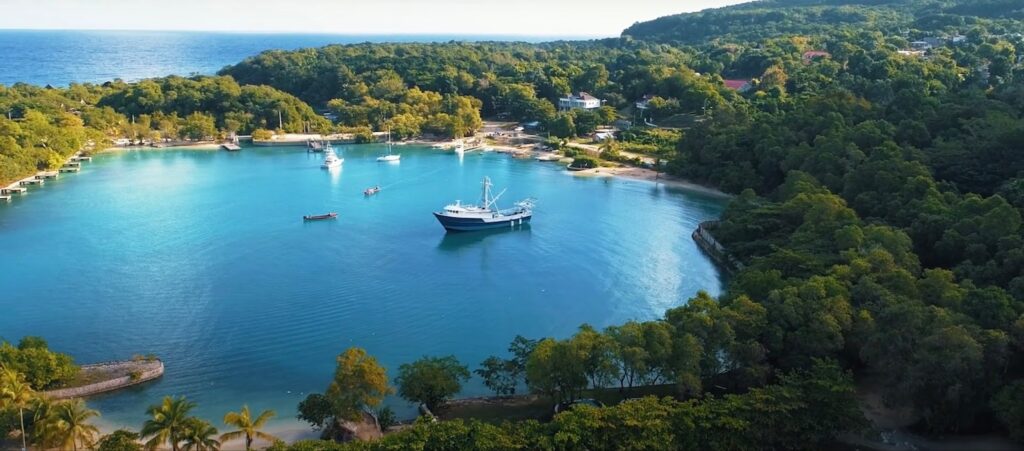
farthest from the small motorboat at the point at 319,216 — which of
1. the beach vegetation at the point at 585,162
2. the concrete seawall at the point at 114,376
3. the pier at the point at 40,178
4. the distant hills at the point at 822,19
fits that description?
the distant hills at the point at 822,19

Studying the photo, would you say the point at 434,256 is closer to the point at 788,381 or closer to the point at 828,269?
the point at 828,269

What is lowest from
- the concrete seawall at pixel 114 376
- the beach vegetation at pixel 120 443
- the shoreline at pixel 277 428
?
the shoreline at pixel 277 428

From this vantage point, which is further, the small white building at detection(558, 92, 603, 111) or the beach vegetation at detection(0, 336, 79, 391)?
the small white building at detection(558, 92, 603, 111)

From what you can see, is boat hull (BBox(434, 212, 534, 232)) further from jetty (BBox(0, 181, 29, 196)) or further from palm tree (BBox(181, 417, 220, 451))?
jetty (BBox(0, 181, 29, 196))

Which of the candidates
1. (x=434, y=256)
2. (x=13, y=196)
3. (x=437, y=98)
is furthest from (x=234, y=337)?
(x=437, y=98)

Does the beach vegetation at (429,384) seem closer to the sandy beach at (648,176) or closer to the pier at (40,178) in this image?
the sandy beach at (648,176)

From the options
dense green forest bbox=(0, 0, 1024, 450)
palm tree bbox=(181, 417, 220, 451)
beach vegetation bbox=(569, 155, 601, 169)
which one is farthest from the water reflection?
palm tree bbox=(181, 417, 220, 451)
